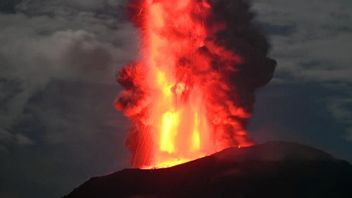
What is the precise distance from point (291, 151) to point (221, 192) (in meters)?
19.7

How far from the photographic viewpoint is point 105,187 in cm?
12988

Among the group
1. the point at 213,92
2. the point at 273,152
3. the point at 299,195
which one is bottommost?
the point at 299,195

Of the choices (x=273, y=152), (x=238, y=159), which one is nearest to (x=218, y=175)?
(x=238, y=159)

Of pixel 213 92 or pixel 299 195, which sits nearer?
pixel 299 195

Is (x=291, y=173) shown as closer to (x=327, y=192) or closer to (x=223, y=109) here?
(x=327, y=192)

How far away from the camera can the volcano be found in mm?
120812

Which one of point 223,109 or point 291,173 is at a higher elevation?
point 223,109

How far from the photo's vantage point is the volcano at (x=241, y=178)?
4756 inches

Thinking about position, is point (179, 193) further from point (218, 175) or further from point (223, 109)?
point (223, 109)

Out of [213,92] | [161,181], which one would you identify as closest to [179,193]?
[161,181]

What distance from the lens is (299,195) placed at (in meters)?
120

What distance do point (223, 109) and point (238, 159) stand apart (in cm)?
1066

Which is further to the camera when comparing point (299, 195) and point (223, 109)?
point (223, 109)

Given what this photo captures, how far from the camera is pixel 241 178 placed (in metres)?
123
